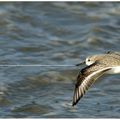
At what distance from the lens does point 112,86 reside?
Result: 7.90 m

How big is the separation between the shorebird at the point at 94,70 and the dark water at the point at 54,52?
39cm

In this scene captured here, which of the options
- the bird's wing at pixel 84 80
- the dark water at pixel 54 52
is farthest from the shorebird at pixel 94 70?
the dark water at pixel 54 52

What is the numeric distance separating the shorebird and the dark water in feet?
1.27

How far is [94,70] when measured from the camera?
6.70m

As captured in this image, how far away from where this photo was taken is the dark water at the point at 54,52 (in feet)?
23.6

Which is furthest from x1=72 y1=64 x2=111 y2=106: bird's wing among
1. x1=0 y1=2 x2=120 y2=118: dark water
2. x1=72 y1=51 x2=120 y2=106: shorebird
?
x1=0 y1=2 x2=120 y2=118: dark water

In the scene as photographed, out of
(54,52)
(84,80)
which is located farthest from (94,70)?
(54,52)

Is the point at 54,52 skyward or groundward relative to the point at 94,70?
groundward

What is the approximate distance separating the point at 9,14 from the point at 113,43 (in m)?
1.81

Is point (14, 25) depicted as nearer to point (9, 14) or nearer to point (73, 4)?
point (9, 14)

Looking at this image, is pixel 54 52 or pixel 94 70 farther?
pixel 54 52

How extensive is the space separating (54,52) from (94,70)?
2.30 m

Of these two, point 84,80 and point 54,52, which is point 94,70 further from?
point 54,52

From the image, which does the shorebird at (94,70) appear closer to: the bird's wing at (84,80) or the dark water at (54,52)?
the bird's wing at (84,80)
